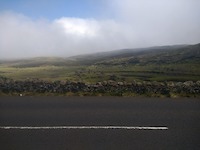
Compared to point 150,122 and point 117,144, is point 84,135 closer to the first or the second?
point 117,144

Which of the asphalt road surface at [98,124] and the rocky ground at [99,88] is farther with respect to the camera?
the rocky ground at [99,88]

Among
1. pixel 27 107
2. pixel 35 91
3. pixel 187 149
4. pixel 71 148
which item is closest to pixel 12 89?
pixel 35 91

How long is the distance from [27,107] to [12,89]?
533cm

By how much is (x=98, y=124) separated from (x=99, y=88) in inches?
303

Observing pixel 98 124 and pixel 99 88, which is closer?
pixel 98 124

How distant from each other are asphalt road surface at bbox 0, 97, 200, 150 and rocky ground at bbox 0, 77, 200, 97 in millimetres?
3228

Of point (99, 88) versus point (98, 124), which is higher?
point (98, 124)

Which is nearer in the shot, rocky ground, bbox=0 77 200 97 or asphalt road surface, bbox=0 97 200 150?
asphalt road surface, bbox=0 97 200 150

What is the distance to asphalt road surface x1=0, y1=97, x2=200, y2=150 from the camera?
643 centimetres

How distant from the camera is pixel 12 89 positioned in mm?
15938

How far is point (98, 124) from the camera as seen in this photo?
819cm

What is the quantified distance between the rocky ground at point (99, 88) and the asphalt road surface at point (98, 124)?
3228 millimetres

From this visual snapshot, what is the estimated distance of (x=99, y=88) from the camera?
15.9 m

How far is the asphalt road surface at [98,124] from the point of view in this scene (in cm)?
643
